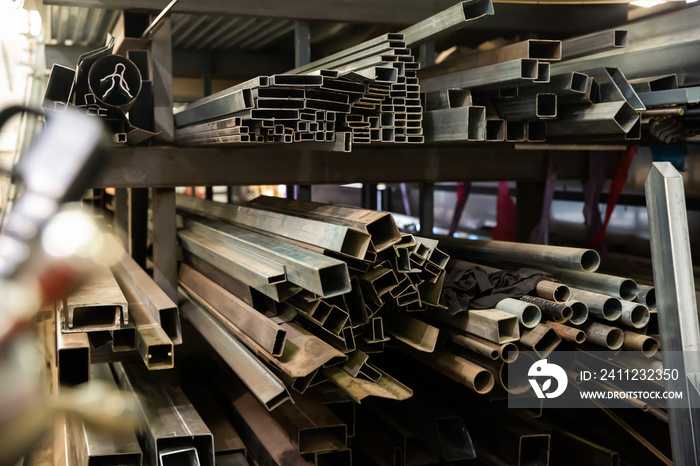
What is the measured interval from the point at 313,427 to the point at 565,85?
2.12 meters

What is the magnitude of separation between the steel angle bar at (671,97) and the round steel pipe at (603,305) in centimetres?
120

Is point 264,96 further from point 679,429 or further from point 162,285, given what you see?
point 679,429

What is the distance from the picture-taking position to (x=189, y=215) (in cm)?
513

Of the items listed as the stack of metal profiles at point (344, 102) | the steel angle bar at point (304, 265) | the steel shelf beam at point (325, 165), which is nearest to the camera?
the steel angle bar at point (304, 265)

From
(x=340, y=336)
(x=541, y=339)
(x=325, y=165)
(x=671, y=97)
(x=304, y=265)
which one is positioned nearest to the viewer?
(x=304, y=265)

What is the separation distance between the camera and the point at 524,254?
3598 mm

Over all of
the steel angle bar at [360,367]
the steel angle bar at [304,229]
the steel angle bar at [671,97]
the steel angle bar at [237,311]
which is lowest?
the steel angle bar at [360,367]

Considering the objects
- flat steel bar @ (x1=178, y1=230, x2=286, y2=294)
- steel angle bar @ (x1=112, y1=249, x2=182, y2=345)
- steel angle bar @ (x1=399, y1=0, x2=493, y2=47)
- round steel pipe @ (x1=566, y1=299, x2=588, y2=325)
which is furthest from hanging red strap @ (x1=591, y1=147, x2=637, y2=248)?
steel angle bar @ (x1=112, y1=249, x2=182, y2=345)

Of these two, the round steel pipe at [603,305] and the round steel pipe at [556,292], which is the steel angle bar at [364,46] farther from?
the round steel pipe at [603,305]

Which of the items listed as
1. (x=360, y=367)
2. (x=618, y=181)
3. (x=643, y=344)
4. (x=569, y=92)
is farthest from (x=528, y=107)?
(x=618, y=181)

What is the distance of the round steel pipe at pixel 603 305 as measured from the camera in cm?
300

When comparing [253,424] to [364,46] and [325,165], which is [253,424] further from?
[364,46]

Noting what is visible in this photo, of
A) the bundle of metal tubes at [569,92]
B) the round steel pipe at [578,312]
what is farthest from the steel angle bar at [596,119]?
the round steel pipe at [578,312]

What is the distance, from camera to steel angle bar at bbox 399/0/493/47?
274 cm
